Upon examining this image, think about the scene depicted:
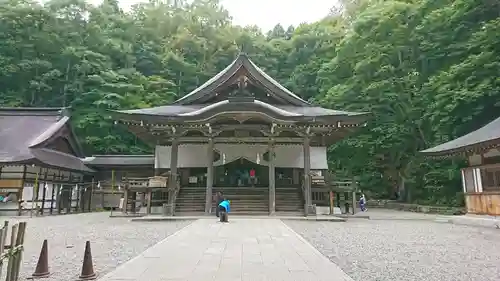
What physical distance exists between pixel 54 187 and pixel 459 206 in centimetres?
2297

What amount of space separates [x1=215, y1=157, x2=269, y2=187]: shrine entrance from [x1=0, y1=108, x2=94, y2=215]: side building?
9.00 metres

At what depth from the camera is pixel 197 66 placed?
36.2m

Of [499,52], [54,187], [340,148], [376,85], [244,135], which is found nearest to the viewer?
[244,135]

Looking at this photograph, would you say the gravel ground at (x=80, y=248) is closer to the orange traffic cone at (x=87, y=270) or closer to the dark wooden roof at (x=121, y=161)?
the orange traffic cone at (x=87, y=270)

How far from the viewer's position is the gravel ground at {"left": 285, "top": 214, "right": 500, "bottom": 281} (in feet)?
15.8

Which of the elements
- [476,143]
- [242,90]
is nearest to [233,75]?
[242,90]

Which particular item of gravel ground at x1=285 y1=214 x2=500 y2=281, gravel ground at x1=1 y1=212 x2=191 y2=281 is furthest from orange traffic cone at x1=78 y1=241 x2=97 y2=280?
gravel ground at x1=285 y1=214 x2=500 y2=281

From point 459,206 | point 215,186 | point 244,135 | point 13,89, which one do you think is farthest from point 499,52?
point 13,89

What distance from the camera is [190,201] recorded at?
592 inches

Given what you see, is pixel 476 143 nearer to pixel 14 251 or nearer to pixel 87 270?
pixel 87 270

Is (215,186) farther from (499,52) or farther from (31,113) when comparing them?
(499,52)

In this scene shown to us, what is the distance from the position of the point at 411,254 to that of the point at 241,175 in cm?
1227

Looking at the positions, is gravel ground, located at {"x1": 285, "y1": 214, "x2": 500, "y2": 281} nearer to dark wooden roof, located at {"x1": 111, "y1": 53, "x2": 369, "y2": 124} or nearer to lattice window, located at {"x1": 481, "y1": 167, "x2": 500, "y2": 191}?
lattice window, located at {"x1": 481, "y1": 167, "x2": 500, "y2": 191}

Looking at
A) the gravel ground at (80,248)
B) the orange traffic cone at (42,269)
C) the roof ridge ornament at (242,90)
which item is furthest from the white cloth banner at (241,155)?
the orange traffic cone at (42,269)
